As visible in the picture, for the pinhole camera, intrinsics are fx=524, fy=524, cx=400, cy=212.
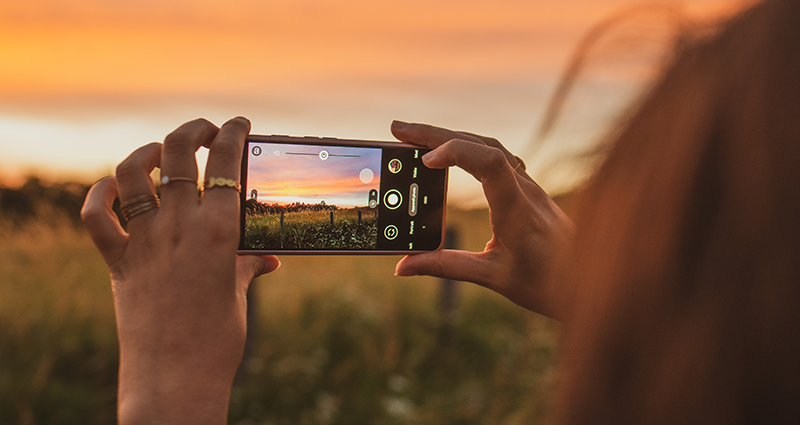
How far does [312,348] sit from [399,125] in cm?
287

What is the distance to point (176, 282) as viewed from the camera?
1157mm

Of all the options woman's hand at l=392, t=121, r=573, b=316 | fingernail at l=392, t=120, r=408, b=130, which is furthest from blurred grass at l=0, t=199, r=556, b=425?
fingernail at l=392, t=120, r=408, b=130

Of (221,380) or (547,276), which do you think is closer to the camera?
(221,380)

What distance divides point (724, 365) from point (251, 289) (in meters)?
3.57

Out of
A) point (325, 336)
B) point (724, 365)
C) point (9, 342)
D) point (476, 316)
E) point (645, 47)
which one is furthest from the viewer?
point (476, 316)

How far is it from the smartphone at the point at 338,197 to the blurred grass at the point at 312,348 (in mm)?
1395

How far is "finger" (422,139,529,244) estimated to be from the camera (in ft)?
4.93

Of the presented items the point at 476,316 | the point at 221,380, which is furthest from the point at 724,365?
the point at 476,316

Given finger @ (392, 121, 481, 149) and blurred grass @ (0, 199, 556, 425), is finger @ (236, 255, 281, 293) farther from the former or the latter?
blurred grass @ (0, 199, 556, 425)

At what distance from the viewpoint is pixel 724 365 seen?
54 cm

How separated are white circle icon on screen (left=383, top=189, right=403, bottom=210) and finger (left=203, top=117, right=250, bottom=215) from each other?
0.67 m

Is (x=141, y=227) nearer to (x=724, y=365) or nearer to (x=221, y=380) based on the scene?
(x=221, y=380)

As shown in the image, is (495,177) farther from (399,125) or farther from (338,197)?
(338,197)

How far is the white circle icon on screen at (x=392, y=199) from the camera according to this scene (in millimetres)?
1901
